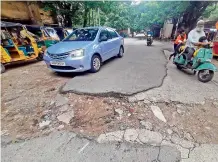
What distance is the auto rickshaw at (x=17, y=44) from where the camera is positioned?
6355mm

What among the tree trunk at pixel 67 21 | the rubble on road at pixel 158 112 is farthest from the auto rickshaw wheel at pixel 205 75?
the tree trunk at pixel 67 21

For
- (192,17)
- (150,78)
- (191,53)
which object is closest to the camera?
(150,78)

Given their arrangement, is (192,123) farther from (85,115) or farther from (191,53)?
(191,53)

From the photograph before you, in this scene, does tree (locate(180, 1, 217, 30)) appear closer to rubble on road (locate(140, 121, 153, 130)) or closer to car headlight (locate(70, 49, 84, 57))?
car headlight (locate(70, 49, 84, 57))

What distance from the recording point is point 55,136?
90.9 inches

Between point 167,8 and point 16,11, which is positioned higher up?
point 167,8

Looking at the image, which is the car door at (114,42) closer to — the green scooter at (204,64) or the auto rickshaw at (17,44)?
the green scooter at (204,64)

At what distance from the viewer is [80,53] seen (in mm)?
4316

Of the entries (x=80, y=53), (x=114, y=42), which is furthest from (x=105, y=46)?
(x=80, y=53)

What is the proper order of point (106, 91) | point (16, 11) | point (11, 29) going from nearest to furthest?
point (106, 91) < point (11, 29) < point (16, 11)

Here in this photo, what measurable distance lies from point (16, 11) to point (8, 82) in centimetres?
763

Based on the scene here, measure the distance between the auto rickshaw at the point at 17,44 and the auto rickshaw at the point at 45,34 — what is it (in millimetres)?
756

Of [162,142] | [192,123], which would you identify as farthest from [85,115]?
[192,123]

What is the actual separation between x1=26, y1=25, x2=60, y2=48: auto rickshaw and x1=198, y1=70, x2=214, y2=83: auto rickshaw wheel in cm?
770
